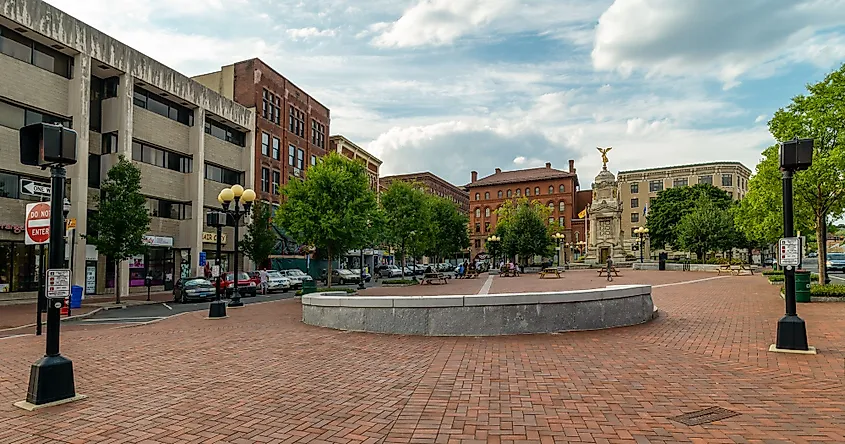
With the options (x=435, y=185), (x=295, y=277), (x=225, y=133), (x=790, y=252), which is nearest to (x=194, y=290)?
(x=295, y=277)

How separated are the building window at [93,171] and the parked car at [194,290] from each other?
10.1m

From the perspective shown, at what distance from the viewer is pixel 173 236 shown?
128ft

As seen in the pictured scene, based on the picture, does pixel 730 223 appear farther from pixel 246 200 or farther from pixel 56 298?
pixel 56 298

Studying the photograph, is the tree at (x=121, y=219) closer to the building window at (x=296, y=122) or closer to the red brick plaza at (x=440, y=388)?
the red brick plaza at (x=440, y=388)

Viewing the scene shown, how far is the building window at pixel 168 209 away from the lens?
37312 millimetres

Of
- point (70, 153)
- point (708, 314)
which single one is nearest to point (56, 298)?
point (70, 153)

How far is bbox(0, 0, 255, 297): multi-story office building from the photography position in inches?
1087

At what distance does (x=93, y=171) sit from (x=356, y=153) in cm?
3662

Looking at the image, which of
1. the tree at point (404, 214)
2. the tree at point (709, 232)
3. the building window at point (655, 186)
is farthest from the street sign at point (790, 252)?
the building window at point (655, 186)

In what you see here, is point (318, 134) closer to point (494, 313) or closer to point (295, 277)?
point (295, 277)

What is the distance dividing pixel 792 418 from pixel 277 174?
48458 mm

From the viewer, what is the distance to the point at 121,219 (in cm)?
2723

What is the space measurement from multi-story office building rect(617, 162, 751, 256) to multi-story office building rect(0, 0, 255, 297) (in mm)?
72648

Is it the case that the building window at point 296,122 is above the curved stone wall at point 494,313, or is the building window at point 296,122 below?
above
